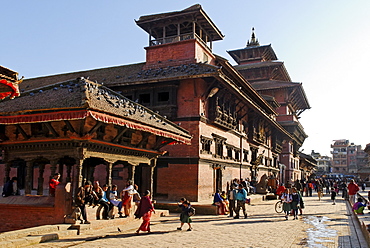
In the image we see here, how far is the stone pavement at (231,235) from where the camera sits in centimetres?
1016

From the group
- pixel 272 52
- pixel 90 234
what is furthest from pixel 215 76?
pixel 272 52

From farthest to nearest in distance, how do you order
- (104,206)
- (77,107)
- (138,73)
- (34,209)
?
(138,73) → (104,206) → (34,209) → (77,107)

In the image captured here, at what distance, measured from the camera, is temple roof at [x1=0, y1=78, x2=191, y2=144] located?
37.5 feet

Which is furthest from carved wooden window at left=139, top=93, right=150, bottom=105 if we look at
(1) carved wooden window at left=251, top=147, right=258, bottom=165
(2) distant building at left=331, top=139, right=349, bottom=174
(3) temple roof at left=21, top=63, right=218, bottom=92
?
(2) distant building at left=331, top=139, right=349, bottom=174

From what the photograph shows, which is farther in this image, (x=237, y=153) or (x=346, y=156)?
(x=346, y=156)

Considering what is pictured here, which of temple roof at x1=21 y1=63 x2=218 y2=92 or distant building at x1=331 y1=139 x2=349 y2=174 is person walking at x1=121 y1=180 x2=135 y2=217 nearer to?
temple roof at x1=21 y1=63 x2=218 y2=92

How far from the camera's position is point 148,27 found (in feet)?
82.1

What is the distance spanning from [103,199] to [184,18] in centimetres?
1482

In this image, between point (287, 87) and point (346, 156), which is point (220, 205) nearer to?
point (287, 87)

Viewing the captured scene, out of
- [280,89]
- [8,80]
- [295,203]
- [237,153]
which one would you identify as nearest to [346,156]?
[280,89]

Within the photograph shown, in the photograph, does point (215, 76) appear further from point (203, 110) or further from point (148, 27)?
point (148, 27)

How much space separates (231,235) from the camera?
38.1 ft

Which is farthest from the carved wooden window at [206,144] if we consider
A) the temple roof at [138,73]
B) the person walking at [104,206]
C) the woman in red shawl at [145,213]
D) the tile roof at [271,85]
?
the tile roof at [271,85]

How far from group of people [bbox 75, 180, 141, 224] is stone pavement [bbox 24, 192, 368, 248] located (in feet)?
1.96
